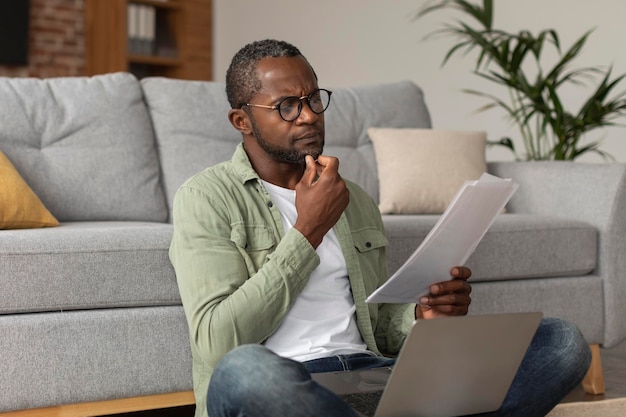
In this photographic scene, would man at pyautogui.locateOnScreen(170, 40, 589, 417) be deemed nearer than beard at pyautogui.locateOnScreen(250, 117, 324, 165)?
Yes

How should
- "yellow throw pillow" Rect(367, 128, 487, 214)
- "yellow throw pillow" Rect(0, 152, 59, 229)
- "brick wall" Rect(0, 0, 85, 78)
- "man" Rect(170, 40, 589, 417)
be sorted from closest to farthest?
1. "man" Rect(170, 40, 589, 417)
2. "yellow throw pillow" Rect(0, 152, 59, 229)
3. "yellow throw pillow" Rect(367, 128, 487, 214)
4. "brick wall" Rect(0, 0, 85, 78)

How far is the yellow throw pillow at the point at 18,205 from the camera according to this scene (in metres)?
2.54

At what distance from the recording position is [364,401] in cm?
144

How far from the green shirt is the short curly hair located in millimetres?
115

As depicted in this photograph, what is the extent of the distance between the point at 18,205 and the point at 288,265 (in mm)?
1283

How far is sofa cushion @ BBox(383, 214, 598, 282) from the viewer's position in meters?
2.72

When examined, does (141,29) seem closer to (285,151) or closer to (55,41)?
(55,41)

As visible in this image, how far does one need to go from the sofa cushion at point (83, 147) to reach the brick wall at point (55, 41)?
3.39 metres

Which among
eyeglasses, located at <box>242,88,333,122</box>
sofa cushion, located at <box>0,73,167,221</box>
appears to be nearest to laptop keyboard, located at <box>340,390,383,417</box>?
eyeglasses, located at <box>242,88,333,122</box>

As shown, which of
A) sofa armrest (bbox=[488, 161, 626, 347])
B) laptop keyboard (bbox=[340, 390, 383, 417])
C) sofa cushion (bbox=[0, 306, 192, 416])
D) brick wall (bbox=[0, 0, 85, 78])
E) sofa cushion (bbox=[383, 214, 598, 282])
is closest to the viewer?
laptop keyboard (bbox=[340, 390, 383, 417])

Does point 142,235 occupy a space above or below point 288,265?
below

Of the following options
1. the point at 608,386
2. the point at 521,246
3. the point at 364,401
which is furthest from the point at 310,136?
the point at 608,386

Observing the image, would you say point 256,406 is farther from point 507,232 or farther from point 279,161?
point 507,232

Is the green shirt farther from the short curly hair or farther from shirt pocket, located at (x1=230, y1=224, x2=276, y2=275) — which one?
the short curly hair
